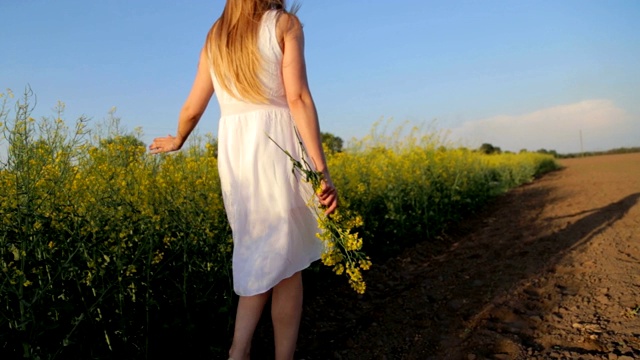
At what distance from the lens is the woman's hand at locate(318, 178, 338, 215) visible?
200 cm

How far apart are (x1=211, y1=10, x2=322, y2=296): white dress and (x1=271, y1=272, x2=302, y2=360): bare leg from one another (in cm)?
9

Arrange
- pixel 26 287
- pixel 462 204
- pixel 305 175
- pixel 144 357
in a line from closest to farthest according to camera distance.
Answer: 1. pixel 305 175
2. pixel 26 287
3. pixel 144 357
4. pixel 462 204

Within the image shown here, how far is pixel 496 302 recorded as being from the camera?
3.60 meters

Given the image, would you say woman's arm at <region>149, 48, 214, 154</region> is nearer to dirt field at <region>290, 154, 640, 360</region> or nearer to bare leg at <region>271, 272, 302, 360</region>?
bare leg at <region>271, 272, 302, 360</region>

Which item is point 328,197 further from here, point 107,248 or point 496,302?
point 496,302

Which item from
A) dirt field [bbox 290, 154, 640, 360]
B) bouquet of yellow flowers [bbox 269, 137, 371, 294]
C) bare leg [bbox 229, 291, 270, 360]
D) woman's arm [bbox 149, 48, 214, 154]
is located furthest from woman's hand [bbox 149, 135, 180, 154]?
dirt field [bbox 290, 154, 640, 360]

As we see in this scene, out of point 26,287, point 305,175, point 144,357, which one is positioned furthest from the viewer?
point 144,357

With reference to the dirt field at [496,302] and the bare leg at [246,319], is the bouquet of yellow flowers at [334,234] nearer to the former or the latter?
the bare leg at [246,319]

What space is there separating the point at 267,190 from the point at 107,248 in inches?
38.2

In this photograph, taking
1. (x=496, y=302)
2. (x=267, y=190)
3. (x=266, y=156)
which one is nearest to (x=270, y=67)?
(x=266, y=156)

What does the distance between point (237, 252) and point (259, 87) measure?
67 cm

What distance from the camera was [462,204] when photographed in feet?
26.2

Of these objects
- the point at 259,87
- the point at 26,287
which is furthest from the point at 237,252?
the point at 26,287

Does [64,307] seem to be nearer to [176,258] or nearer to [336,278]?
[176,258]
